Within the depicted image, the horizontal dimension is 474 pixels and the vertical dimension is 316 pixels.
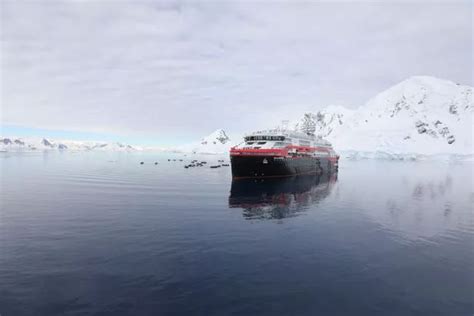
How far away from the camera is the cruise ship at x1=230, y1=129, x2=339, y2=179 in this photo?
56.1 m

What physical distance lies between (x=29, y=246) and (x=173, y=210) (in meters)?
12.7

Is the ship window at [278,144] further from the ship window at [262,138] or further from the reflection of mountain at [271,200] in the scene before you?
the reflection of mountain at [271,200]

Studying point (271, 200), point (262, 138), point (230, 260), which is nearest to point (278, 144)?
point (262, 138)

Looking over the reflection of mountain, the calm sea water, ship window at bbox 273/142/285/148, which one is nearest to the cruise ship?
ship window at bbox 273/142/285/148

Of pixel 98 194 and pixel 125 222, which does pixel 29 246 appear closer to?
pixel 125 222

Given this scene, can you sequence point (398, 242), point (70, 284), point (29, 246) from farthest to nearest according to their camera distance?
1. point (398, 242)
2. point (29, 246)
3. point (70, 284)

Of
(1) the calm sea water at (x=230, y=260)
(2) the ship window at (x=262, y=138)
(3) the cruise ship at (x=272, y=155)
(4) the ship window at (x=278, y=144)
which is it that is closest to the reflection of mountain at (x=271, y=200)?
(1) the calm sea water at (x=230, y=260)

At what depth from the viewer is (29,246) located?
1730cm

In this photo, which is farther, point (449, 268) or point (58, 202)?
point (58, 202)

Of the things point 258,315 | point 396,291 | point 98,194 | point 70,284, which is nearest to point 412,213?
point 396,291

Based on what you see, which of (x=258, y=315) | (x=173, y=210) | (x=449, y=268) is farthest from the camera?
(x=173, y=210)

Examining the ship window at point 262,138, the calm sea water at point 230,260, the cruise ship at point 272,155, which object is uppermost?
the ship window at point 262,138

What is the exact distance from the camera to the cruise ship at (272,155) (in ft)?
184

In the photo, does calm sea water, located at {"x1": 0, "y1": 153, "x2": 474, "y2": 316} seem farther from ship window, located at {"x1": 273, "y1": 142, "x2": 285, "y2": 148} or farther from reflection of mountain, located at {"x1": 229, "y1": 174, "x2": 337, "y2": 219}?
ship window, located at {"x1": 273, "y1": 142, "x2": 285, "y2": 148}
